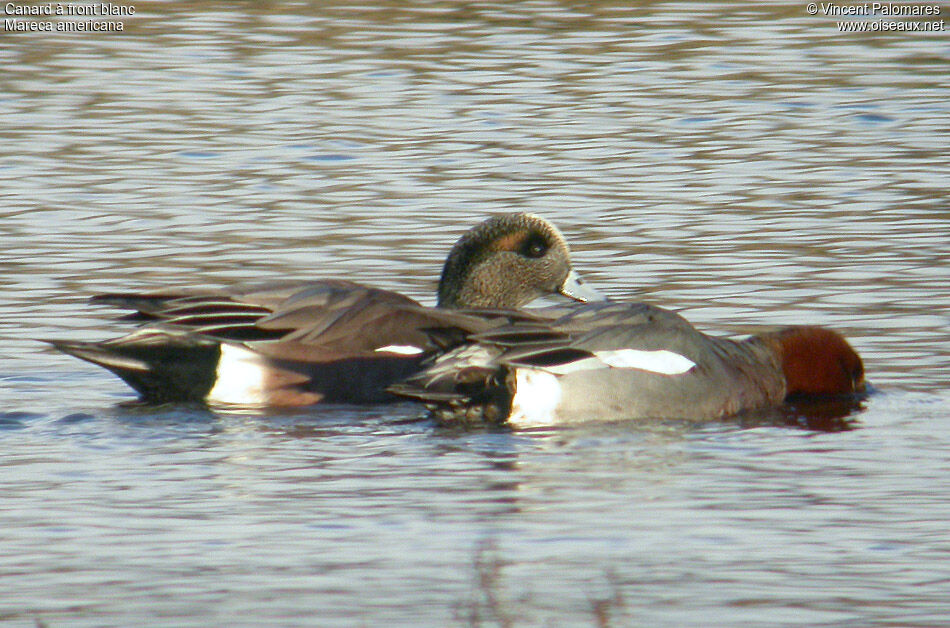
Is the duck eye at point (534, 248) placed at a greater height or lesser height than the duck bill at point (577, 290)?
greater

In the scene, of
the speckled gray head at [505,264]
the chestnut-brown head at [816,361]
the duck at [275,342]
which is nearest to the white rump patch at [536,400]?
the duck at [275,342]

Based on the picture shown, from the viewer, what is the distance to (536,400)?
7453mm

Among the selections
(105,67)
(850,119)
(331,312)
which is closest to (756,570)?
(331,312)

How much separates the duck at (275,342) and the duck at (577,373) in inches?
9.0

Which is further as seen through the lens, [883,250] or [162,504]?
[883,250]

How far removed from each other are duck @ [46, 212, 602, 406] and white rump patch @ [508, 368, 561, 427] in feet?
1.26

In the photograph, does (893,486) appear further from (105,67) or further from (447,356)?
(105,67)

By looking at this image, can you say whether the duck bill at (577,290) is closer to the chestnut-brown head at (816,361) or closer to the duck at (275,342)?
the chestnut-brown head at (816,361)

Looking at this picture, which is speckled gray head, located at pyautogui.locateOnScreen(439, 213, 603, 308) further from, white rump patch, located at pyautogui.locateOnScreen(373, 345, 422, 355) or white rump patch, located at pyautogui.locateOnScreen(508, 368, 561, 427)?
white rump patch, located at pyautogui.locateOnScreen(508, 368, 561, 427)

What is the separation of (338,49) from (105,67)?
1.89 meters

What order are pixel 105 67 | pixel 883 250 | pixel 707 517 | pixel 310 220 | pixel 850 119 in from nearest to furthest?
pixel 707 517 < pixel 883 250 < pixel 310 220 < pixel 850 119 < pixel 105 67

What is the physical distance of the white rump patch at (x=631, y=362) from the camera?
294 inches

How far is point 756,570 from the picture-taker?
5387 millimetres

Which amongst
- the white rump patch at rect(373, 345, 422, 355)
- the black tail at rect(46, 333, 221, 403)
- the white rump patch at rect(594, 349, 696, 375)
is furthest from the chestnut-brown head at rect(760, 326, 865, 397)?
the black tail at rect(46, 333, 221, 403)
